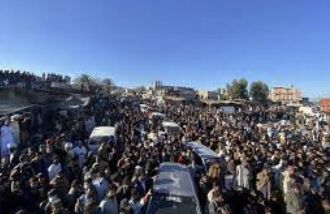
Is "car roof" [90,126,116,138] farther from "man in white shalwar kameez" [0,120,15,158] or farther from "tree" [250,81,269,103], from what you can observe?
"tree" [250,81,269,103]

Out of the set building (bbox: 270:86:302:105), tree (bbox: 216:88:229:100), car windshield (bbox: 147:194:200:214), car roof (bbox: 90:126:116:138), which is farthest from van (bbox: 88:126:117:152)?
building (bbox: 270:86:302:105)

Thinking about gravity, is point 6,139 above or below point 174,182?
above

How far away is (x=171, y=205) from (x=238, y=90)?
105 meters

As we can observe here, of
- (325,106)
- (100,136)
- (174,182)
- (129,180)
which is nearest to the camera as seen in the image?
(174,182)

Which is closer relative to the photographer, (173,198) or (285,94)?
(173,198)

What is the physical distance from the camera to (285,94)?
126 meters

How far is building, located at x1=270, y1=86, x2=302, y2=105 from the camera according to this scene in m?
120

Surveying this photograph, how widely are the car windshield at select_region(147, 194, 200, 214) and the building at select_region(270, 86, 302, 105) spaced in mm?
109414

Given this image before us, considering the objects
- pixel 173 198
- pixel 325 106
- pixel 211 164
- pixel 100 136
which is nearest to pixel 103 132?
pixel 100 136

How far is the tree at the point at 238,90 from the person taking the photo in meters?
112

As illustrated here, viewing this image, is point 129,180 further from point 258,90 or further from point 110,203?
point 258,90

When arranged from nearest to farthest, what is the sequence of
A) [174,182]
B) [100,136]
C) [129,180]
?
[174,182], [129,180], [100,136]

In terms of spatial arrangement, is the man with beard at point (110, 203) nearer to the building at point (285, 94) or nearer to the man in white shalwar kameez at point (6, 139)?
the man in white shalwar kameez at point (6, 139)

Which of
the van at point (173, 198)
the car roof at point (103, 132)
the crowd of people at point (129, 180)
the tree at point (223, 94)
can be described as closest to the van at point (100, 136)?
the car roof at point (103, 132)
